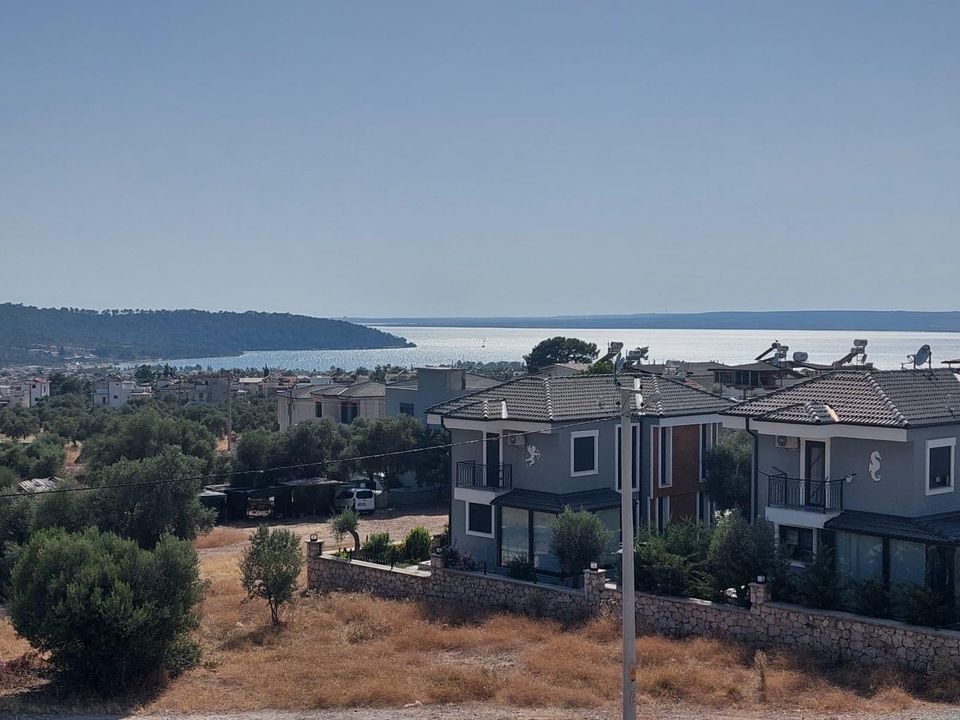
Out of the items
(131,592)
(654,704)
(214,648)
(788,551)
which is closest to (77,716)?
(131,592)

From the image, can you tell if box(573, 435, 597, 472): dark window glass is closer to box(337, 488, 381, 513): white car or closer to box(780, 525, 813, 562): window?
box(780, 525, 813, 562): window

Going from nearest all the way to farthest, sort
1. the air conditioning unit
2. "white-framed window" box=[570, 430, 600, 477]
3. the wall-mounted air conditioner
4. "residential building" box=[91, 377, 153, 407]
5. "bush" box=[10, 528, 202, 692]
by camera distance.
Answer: "bush" box=[10, 528, 202, 692], the wall-mounted air conditioner, "white-framed window" box=[570, 430, 600, 477], the air conditioning unit, "residential building" box=[91, 377, 153, 407]

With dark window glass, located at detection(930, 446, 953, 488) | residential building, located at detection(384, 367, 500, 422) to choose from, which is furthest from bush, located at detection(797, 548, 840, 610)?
residential building, located at detection(384, 367, 500, 422)

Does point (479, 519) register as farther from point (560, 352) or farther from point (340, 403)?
point (560, 352)

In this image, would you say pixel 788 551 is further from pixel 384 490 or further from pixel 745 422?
pixel 384 490

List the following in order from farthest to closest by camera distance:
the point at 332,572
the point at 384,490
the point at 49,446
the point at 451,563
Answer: the point at 49,446 → the point at 384,490 → the point at 332,572 → the point at 451,563

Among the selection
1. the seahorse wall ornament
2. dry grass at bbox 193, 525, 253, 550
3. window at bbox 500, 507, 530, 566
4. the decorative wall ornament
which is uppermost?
the seahorse wall ornament

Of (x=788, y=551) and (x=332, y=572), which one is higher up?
(x=788, y=551)

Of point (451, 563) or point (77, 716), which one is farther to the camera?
point (451, 563)
